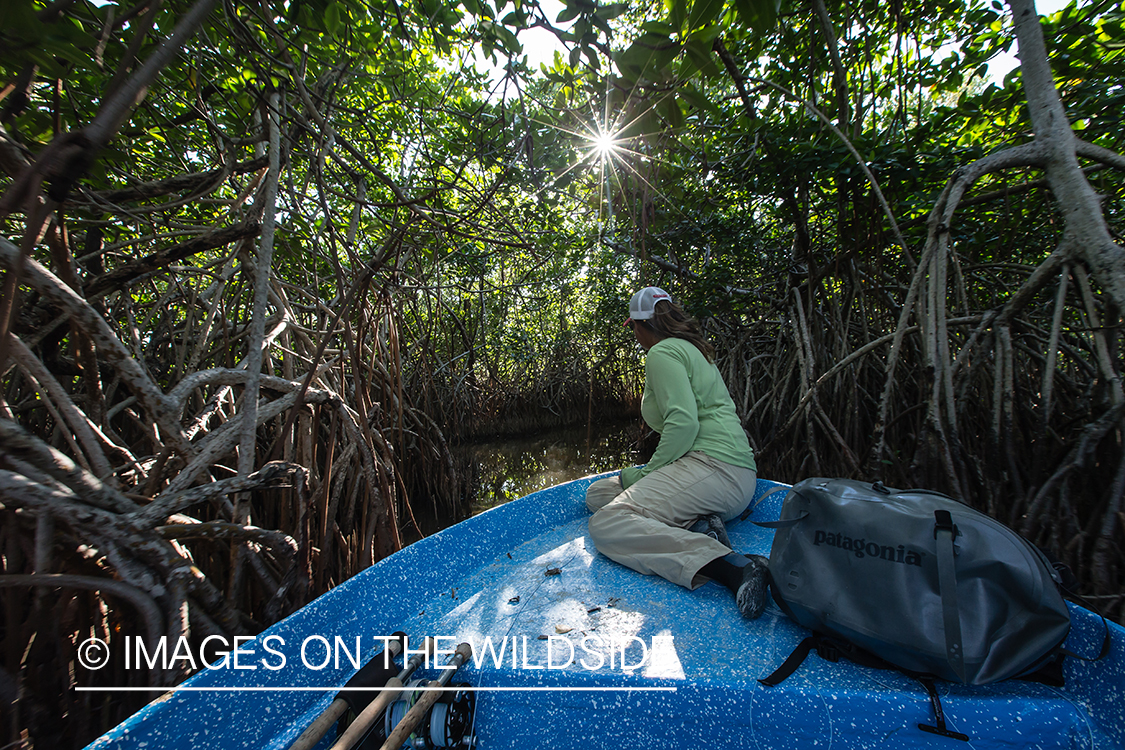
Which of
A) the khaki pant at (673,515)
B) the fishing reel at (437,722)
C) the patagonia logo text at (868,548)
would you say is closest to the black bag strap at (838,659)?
the patagonia logo text at (868,548)

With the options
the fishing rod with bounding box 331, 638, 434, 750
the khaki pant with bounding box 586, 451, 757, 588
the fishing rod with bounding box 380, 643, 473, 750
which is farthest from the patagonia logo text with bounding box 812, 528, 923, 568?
the fishing rod with bounding box 331, 638, 434, 750

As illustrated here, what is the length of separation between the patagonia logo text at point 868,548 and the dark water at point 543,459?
12.4 feet

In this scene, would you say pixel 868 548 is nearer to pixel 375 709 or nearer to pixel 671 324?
pixel 375 709

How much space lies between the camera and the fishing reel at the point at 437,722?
39.0 inches

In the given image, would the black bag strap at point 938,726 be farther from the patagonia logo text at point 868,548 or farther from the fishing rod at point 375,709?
the fishing rod at point 375,709

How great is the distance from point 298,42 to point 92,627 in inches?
87.5

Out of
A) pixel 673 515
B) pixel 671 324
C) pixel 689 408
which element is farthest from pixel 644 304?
pixel 673 515

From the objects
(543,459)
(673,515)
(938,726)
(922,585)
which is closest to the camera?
(938,726)

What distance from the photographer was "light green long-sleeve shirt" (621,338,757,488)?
2.00m

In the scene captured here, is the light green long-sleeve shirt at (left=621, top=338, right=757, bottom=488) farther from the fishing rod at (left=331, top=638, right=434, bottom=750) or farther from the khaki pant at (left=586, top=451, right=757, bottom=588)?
the fishing rod at (left=331, top=638, right=434, bottom=750)

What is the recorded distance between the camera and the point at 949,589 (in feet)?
3.32

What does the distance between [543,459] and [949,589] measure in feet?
18.8

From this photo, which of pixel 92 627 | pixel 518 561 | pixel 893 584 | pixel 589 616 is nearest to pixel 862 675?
pixel 893 584

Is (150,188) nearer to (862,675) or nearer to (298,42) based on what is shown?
(298,42)
